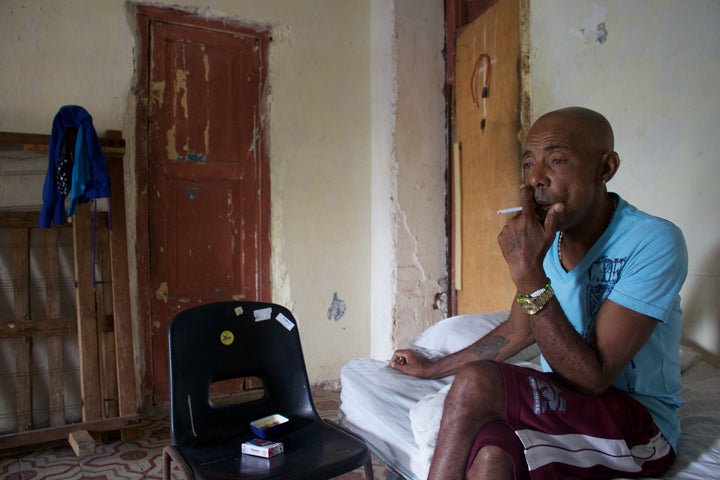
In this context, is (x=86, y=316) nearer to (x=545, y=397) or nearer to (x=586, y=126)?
(x=545, y=397)

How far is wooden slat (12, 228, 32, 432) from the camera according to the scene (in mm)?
2777

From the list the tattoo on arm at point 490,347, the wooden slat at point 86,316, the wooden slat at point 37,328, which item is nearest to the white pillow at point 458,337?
the tattoo on arm at point 490,347

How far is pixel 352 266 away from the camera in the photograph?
3805mm

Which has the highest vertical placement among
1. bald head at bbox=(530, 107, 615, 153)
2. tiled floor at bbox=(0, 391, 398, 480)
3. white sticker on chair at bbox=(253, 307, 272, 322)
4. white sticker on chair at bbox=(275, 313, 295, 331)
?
bald head at bbox=(530, 107, 615, 153)

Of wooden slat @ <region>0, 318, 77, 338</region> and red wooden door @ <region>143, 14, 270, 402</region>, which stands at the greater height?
red wooden door @ <region>143, 14, 270, 402</region>

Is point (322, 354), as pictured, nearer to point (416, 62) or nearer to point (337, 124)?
point (337, 124)

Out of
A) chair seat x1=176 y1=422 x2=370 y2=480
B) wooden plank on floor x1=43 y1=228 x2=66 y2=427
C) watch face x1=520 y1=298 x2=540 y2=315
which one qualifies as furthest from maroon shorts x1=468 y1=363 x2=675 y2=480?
wooden plank on floor x1=43 y1=228 x2=66 y2=427

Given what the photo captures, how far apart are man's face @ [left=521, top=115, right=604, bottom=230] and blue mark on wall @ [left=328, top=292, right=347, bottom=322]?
2.51 meters

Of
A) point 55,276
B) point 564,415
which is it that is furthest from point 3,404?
point 564,415

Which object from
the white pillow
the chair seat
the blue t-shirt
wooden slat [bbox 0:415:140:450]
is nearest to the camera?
the blue t-shirt

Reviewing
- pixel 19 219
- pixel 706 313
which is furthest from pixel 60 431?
pixel 706 313

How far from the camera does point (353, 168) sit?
12.5 ft

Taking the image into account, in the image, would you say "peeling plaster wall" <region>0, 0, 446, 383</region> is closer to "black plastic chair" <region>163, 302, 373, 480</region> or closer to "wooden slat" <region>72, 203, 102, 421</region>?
"wooden slat" <region>72, 203, 102, 421</region>

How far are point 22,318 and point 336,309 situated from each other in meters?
1.88
